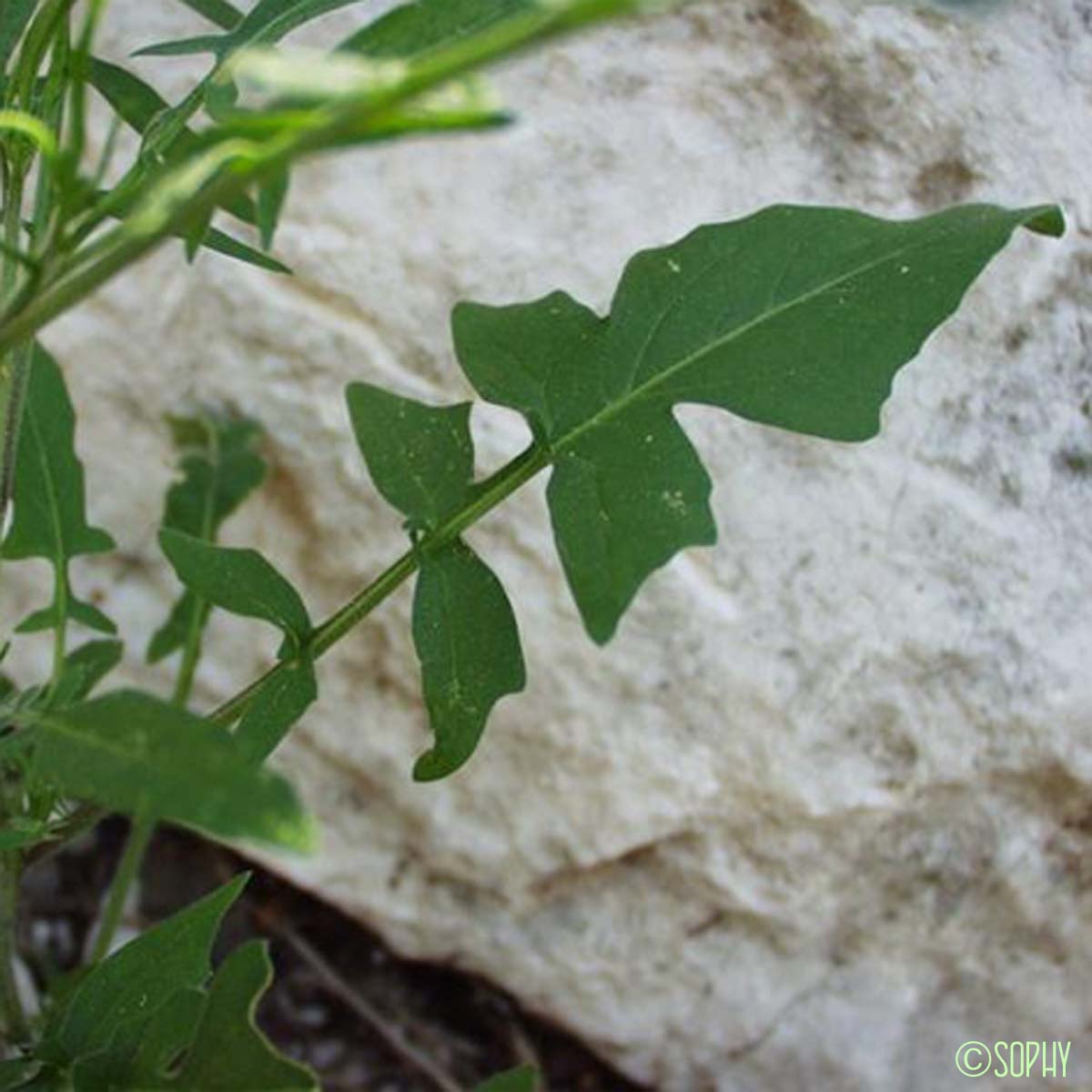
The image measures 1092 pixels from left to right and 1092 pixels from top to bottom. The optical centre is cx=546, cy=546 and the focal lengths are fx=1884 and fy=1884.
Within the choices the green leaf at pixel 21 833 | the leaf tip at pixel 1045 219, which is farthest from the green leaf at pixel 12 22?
the leaf tip at pixel 1045 219

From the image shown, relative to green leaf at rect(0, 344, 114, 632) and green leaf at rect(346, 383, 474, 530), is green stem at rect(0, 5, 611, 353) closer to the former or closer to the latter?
green leaf at rect(346, 383, 474, 530)

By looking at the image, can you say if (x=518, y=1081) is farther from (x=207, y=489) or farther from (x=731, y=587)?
(x=207, y=489)

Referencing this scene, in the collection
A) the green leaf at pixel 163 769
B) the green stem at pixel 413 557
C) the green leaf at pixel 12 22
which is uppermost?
the green leaf at pixel 12 22

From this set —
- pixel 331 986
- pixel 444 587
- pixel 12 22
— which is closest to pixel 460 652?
pixel 444 587

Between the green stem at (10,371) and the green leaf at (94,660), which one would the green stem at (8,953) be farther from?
the green stem at (10,371)

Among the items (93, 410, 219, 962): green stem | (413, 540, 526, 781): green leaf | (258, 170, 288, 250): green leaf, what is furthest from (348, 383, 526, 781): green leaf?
(93, 410, 219, 962): green stem

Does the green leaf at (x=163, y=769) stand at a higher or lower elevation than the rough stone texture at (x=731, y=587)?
higher

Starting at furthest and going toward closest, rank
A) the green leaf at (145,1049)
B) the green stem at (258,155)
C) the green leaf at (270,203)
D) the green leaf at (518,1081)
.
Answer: the green leaf at (518,1081)
the green leaf at (145,1049)
the green leaf at (270,203)
the green stem at (258,155)
